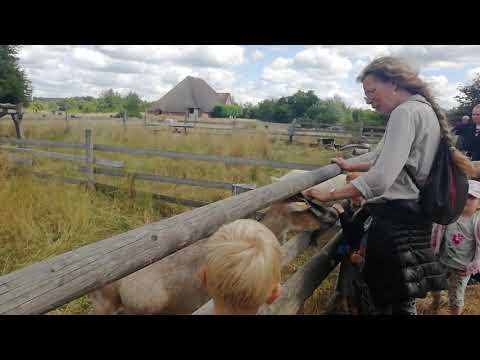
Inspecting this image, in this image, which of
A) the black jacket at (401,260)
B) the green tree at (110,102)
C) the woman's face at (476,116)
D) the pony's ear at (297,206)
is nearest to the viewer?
the black jacket at (401,260)

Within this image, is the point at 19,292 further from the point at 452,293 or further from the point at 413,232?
the point at 452,293

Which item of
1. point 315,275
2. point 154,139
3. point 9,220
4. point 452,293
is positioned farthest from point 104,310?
point 154,139

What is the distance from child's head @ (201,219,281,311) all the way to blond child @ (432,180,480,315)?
7.71 feet

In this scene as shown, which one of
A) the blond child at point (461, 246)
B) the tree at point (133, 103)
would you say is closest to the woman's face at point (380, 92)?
the blond child at point (461, 246)

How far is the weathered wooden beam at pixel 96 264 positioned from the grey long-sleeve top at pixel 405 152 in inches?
29.7

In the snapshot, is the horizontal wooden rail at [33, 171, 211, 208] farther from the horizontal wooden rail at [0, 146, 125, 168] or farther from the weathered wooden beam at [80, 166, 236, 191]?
the horizontal wooden rail at [0, 146, 125, 168]

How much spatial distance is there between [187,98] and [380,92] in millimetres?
40054

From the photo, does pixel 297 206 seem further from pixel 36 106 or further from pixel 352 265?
pixel 36 106

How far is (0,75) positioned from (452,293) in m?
13.5

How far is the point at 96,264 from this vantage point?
99 cm

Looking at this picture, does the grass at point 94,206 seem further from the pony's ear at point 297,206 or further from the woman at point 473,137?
the woman at point 473,137

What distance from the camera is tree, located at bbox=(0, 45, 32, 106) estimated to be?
1105 cm

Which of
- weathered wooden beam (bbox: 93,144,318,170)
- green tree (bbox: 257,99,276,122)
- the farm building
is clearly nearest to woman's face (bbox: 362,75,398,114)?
weathered wooden beam (bbox: 93,144,318,170)

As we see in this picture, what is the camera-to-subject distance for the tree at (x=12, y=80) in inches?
435
